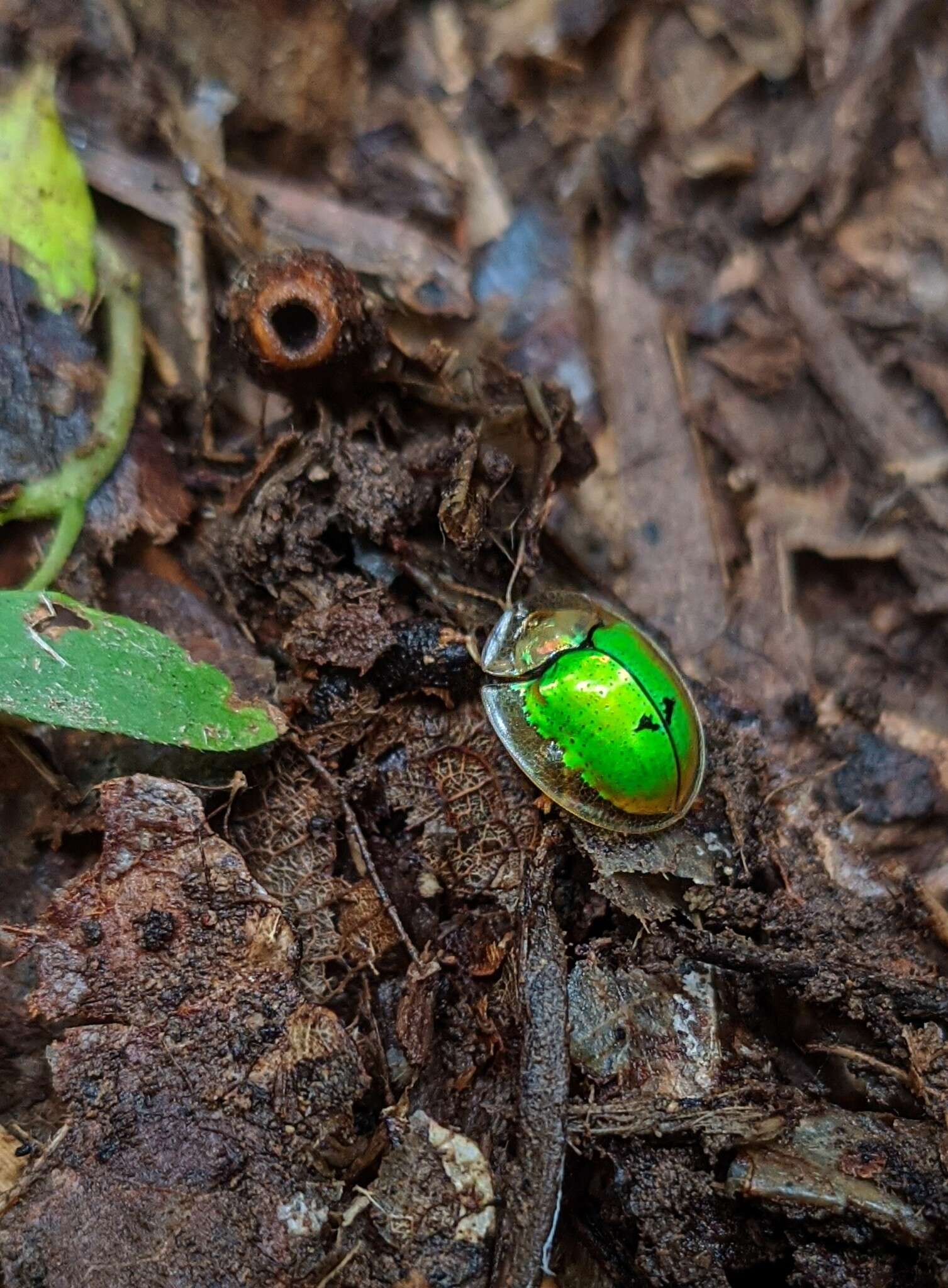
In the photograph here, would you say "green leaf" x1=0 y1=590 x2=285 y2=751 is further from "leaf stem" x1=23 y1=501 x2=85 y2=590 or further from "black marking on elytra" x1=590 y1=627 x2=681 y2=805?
"black marking on elytra" x1=590 y1=627 x2=681 y2=805

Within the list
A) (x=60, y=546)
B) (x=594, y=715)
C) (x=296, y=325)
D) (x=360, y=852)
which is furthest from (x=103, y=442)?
(x=594, y=715)

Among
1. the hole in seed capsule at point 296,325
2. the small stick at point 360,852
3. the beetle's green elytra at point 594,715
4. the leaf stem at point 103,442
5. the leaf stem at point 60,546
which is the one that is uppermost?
the hole in seed capsule at point 296,325

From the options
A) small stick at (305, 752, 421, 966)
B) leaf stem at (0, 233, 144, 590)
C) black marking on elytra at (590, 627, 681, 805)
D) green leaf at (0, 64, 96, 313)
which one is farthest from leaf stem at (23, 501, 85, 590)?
black marking on elytra at (590, 627, 681, 805)

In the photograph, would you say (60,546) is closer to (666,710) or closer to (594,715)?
(594,715)

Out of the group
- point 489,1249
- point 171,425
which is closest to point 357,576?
point 171,425

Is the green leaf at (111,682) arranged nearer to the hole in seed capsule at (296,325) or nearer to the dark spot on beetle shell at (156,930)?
the dark spot on beetle shell at (156,930)

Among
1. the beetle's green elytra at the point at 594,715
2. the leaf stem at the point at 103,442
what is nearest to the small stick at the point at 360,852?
the beetle's green elytra at the point at 594,715
